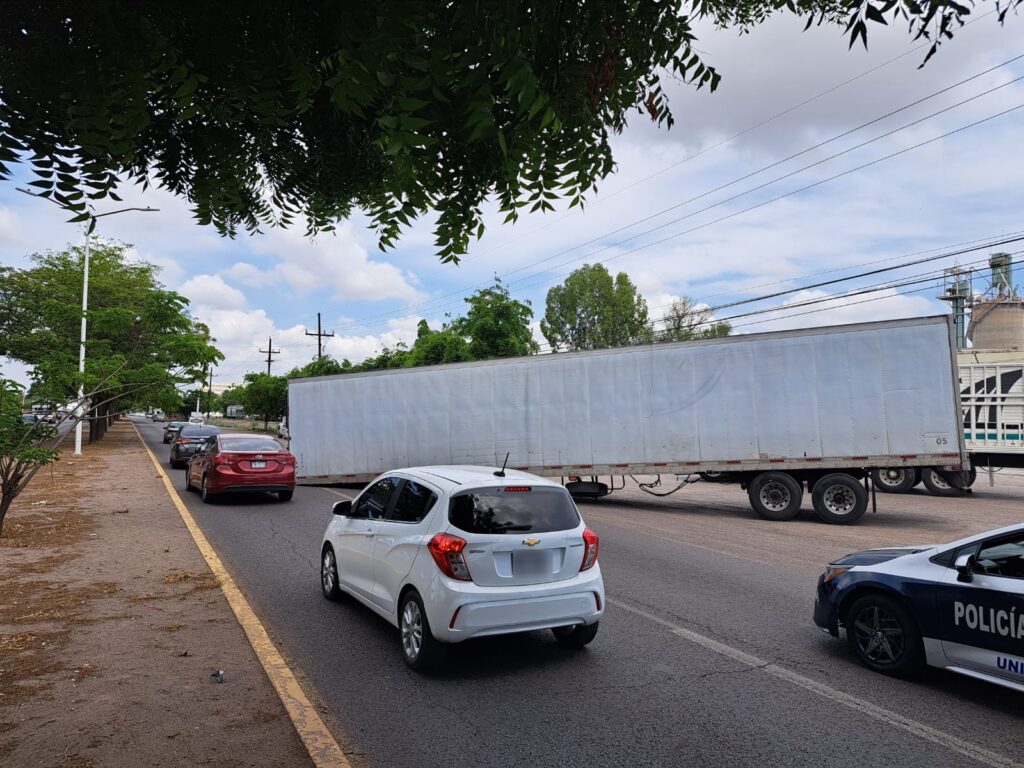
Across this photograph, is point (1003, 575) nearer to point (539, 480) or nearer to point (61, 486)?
point (539, 480)

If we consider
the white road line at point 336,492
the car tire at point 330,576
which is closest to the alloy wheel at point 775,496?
the white road line at point 336,492

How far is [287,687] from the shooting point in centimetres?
463

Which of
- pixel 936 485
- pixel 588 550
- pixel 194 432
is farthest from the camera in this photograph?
pixel 194 432

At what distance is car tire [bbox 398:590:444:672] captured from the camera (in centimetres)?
507

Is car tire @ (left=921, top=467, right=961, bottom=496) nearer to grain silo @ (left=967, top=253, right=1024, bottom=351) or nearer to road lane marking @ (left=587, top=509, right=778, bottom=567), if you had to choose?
road lane marking @ (left=587, top=509, right=778, bottom=567)

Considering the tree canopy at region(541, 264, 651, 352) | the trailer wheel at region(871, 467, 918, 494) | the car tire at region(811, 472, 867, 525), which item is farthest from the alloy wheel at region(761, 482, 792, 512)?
the tree canopy at region(541, 264, 651, 352)

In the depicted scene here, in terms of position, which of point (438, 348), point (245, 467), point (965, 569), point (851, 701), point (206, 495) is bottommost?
point (851, 701)

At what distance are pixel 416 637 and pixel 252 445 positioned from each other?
1126 cm

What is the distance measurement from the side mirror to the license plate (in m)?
2.91

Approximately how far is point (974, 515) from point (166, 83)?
55.5 feet

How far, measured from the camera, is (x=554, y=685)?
4.93 m

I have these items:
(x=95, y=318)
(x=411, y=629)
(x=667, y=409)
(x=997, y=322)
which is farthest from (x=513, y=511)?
(x=997, y=322)

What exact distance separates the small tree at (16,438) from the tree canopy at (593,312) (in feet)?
122

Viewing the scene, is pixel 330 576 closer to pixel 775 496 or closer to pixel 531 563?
pixel 531 563
